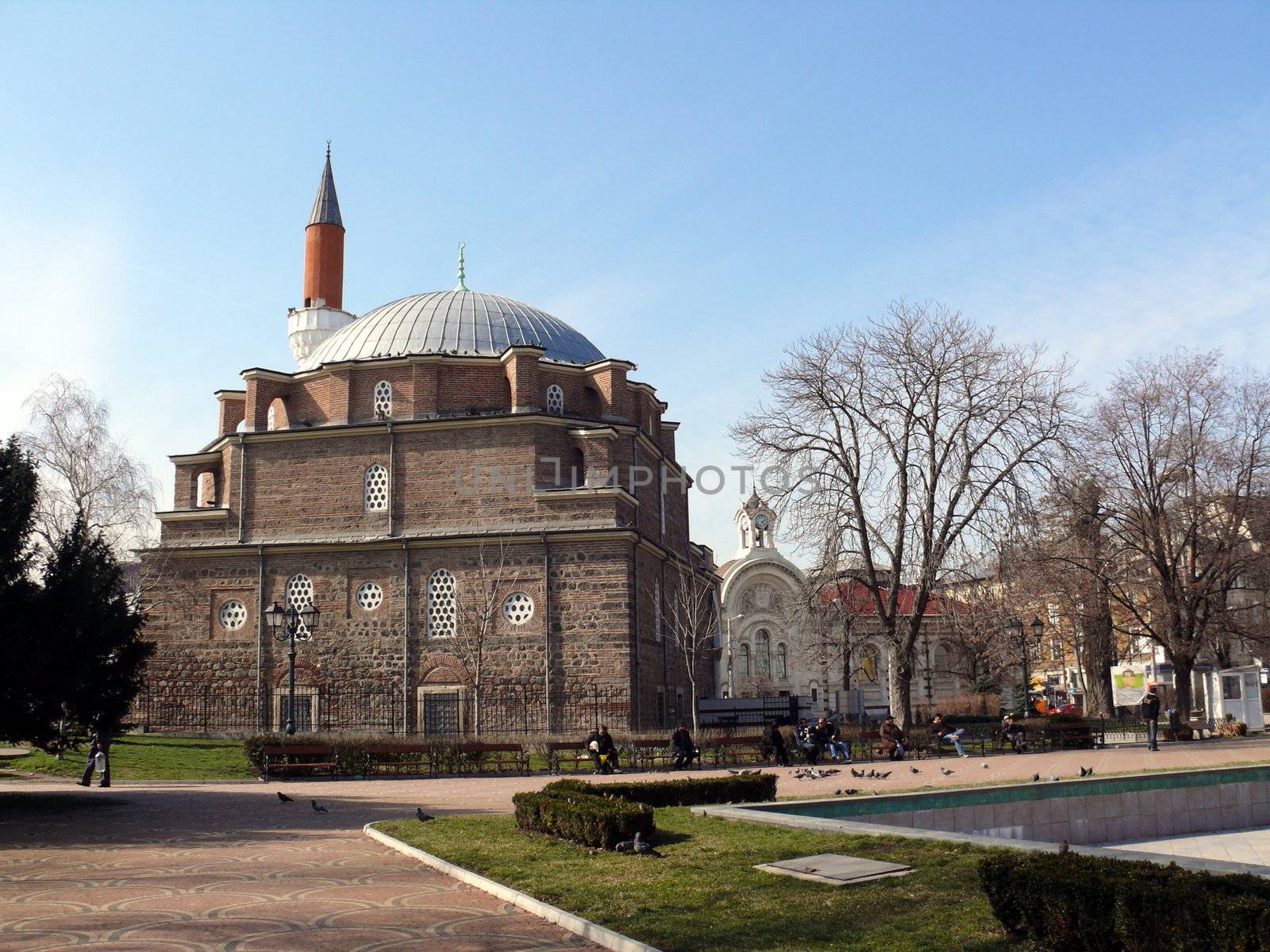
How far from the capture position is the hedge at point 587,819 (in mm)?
9594

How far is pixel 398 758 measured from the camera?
20.9m

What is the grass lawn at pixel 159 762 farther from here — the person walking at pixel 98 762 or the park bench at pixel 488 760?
the park bench at pixel 488 760

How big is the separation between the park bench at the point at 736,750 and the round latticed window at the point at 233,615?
532 inches

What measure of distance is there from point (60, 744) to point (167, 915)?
9.95 metres

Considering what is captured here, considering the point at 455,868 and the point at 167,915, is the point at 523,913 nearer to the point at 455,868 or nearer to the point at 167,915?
the point at 455,868

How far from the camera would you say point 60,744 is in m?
15.9

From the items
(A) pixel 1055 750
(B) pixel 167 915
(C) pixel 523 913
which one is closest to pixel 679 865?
(C) pixel 523 913

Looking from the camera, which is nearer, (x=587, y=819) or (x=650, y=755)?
(x=587, y=819)

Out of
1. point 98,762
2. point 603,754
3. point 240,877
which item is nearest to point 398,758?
point 603,754

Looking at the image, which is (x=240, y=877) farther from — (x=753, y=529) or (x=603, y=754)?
(x=753, y=529)

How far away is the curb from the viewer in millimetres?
6374

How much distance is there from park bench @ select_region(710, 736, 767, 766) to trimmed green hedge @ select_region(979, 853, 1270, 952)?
1613cm

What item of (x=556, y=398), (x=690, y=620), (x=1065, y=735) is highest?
(x=556, y=398)

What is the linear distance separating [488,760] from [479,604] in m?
6.75
